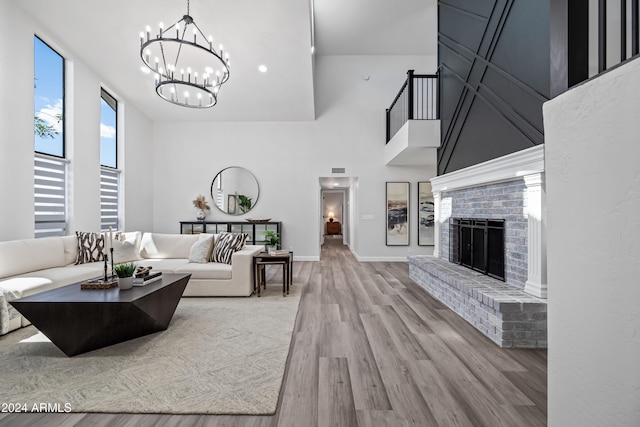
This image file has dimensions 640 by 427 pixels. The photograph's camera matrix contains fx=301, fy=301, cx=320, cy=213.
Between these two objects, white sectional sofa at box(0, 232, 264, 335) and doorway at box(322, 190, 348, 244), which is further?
doorway at box(322, 190, 348, 244)

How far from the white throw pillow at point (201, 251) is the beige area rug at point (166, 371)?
131 cm

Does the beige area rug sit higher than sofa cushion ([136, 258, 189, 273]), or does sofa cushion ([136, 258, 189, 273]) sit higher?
sofa cushion ([136, 258, 189, 273])

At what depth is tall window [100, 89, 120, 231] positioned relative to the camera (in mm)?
5762

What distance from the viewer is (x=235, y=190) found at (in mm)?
7391

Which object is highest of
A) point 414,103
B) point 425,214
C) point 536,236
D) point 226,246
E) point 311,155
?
point 414,103

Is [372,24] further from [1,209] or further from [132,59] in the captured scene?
[1,209]

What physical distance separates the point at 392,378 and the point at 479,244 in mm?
2423

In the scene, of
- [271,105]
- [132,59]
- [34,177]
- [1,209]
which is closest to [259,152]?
[271,105]

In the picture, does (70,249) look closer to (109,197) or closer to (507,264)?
(109,197)

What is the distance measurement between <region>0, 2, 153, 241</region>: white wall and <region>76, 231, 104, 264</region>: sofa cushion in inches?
23.3

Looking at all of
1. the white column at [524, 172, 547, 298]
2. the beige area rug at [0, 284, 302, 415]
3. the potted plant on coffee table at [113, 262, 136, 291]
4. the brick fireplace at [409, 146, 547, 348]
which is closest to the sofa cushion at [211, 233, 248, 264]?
the beige area rug at [0, 284, 302, 415]

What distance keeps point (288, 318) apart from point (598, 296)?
276 centimetres

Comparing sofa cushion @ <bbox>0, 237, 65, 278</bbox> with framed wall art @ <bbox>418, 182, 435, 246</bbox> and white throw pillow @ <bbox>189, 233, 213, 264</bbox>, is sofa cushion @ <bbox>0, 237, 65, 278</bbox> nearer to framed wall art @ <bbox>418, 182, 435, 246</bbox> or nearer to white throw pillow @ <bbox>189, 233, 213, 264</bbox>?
white throw pillow @ <bbox>189, 233, 213, 264</bbox>

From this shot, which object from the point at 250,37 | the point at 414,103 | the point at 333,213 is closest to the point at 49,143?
the point at 250,37
